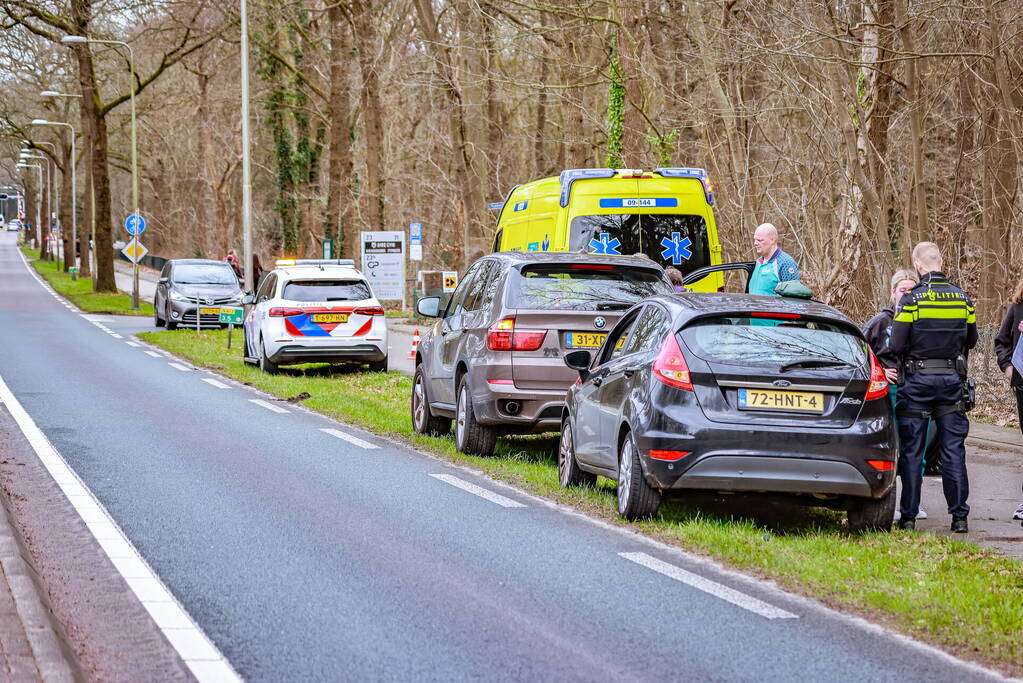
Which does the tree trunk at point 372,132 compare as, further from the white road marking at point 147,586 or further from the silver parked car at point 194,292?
the white road marking at point 147,586

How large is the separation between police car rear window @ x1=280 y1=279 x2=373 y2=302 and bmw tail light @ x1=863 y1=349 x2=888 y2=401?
13805 mm

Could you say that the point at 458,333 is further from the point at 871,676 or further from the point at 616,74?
the point at 616,74

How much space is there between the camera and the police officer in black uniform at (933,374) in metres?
8.76

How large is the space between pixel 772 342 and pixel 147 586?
3.92 meters

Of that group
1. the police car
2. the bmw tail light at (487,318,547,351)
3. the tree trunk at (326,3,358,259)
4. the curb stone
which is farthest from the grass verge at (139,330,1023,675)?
the tree trunk at (326,3,358,259)

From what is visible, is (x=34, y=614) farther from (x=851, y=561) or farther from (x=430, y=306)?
(x=430, y=306)

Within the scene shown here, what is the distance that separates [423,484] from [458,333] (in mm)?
2555

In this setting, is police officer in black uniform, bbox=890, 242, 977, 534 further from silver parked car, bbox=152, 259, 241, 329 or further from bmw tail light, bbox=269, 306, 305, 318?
silver parked car, bbox=152, 259, 241, 329

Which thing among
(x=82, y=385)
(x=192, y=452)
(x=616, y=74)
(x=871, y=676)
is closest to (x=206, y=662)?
(x=871, y=676)

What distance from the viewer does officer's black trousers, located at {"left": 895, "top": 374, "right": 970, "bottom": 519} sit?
348 inches

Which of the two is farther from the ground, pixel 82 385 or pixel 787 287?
pixel 787 287

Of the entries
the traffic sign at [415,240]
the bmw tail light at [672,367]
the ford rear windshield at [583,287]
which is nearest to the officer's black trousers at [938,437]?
the bmw tail light at [672,367]

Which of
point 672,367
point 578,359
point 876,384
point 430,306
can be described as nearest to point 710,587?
point 672,367

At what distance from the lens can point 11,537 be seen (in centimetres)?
734
